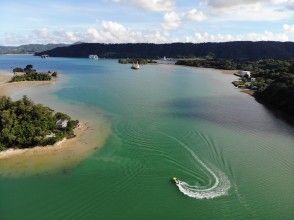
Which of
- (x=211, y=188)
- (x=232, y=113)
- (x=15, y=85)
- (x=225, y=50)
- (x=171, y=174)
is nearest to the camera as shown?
(x=211, y=188)

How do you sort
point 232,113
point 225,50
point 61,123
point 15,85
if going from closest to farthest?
point 61,123 → point 232,113 → point 15,85 → point 225,50

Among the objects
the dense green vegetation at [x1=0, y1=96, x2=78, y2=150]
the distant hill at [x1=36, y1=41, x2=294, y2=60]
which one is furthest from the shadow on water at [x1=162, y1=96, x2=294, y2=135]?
the distant hill at [x1=36, y1=41, x2=294, y2=60]

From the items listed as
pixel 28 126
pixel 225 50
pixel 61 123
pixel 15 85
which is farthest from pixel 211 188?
pixel 225 50

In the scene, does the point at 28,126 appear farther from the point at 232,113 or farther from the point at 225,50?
the point at 225,50

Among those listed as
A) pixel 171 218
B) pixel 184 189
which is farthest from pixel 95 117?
pixel 171 218

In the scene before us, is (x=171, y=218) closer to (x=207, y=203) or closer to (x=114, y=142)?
(x=207, y=203)

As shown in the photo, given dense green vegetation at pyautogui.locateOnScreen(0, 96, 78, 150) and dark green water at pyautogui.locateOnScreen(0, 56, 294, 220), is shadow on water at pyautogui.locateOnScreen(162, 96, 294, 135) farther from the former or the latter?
dense green vegetation at pyautogui.locateOnScreen(0, 96, 78, 150)

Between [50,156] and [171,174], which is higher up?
[171,174]

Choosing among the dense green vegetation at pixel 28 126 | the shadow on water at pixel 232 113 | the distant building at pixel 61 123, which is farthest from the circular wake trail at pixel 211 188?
the distant building at pixel 61 123

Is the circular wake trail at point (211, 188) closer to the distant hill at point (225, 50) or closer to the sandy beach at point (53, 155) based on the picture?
the sandy beach at point (53, 155)
